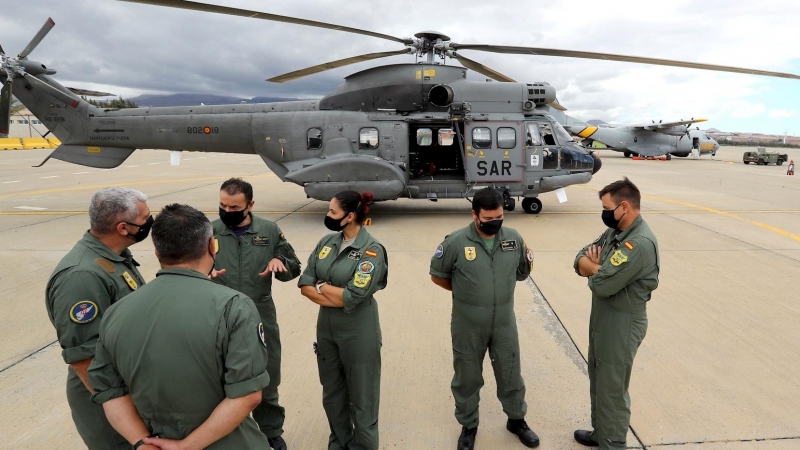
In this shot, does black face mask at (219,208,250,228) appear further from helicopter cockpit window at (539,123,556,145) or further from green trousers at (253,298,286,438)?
helicopter cockpit window at (539,123,556,145)

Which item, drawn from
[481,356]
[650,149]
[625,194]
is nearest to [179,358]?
[481,356]

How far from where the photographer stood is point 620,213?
2877 millimetres

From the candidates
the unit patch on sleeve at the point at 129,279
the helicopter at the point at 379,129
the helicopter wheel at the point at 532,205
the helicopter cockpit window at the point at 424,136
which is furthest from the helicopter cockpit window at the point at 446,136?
the unit patch on sleeve at the point at 129,279

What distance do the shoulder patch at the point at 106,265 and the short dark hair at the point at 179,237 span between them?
2.06ft

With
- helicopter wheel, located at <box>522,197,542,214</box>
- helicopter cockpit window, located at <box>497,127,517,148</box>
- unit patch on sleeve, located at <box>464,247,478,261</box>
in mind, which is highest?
helicopter cockpit window, located at <box>497,127,517,148</box>

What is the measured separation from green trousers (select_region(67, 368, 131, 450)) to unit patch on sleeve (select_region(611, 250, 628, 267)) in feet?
9.69

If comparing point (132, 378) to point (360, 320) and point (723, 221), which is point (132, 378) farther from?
point (723, 221)

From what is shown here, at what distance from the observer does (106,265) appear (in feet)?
7.15

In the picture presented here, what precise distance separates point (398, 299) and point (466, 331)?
8.21 ft

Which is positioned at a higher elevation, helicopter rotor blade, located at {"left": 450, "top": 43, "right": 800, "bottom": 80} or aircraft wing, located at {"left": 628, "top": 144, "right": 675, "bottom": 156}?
helicopter rotor blade, located at {"left": 450, "top": 43, "right": 800, "bottom": 80}

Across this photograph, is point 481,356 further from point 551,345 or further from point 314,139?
point 314,139

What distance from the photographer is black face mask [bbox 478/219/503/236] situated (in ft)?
9.85

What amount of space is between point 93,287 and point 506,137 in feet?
30.3

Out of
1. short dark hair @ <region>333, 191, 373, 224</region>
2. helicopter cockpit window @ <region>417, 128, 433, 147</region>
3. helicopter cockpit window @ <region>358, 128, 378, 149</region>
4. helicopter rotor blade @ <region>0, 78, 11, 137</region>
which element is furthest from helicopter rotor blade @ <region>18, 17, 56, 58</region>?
short dark hair @ <region>333, 191, 373, 224</region>
